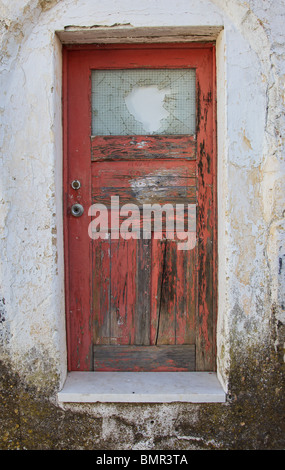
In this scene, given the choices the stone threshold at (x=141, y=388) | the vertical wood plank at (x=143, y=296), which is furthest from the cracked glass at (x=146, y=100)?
the stone threshold at (x=141, y=388)

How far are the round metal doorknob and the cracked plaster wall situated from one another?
6.1 inches

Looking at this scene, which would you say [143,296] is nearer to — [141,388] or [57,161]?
[141,388]

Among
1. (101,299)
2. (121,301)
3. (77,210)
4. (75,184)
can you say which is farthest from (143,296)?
(75,184)

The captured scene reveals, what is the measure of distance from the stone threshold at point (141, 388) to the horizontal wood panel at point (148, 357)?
0.06 metres

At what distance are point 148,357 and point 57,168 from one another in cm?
128

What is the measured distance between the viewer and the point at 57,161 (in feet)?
6.85

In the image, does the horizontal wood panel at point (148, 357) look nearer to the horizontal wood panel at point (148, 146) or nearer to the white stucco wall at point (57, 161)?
the white stucco wall at point (57, 161)

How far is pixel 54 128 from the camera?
6.68 feet

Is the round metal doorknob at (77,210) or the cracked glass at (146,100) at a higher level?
the cracked glass at (146,100)

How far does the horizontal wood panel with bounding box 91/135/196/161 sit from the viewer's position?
2.21 meters

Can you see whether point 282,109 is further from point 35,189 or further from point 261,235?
point 35,189

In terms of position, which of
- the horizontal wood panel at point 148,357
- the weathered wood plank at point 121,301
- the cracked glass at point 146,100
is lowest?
the horizontal wood panel at point 148,357

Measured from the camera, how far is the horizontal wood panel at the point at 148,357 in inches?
89.0

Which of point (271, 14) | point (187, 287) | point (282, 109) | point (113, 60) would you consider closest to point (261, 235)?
point (187, 287)
